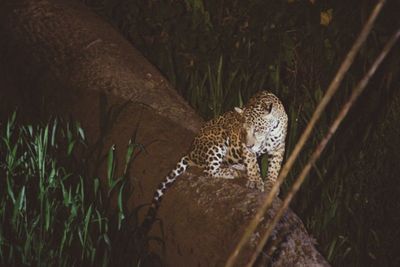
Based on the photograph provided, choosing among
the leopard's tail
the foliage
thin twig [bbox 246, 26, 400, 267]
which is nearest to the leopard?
the leopard's tail

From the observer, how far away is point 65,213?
3109 mm

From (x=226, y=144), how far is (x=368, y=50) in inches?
57.4

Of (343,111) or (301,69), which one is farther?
(301,69)

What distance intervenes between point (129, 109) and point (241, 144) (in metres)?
0.54

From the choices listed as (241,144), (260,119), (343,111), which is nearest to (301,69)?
(260,119)

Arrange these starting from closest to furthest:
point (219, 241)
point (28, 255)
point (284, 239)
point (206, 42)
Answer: point (284, 239) < point (219, 241) < point (28, 255) < point (206, 42)

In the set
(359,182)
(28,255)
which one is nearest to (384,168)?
(359,182)

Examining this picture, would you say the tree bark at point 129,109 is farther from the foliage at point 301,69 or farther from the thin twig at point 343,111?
the thin twig at point 343,111

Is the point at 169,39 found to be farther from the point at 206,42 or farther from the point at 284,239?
the point at 284,239

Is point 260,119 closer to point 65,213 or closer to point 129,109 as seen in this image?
point 129,109

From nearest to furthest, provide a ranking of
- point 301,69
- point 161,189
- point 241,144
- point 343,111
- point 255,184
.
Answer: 1. point 343,111
2. point 161,189
3. point 255,184
4. point 241,144
5. point 301,69

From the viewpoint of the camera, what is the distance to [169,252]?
2.94 m

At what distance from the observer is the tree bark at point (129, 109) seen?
2604 mm

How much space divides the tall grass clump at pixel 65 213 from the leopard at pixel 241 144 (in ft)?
0.59
